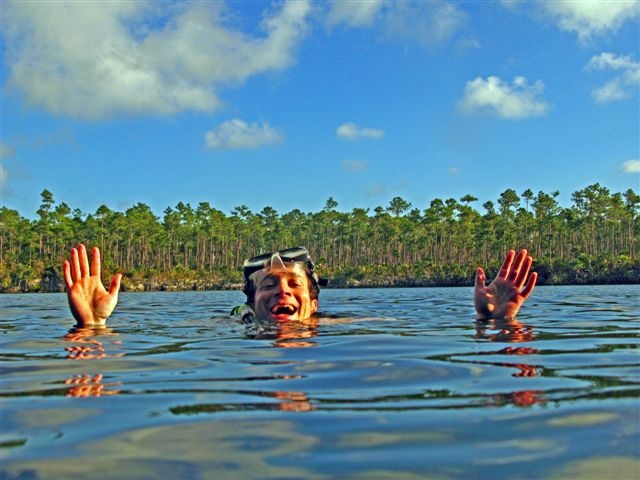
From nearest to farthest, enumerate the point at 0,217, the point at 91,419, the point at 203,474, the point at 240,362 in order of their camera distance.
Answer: the point at 203,474 → the point at 91,419 → the point at 240,362 → the point at 0,217

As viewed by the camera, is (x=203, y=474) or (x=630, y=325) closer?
(x=203, y=474)

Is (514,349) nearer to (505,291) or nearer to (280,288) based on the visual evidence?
(505,291)

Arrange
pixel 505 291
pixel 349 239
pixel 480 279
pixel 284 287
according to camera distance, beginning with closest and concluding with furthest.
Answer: pixel 480 279, pixel 505 291, pixel 284 287, pixel 349 239

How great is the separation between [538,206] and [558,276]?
3380cm

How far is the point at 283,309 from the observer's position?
8195 mm

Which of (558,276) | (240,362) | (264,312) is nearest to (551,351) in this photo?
(240,362)

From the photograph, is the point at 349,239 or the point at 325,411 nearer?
the point at 325,411

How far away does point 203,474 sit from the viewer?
2188mm

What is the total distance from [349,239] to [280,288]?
118365 mm

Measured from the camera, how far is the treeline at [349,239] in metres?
87.5

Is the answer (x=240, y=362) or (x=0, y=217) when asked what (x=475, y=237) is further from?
(x=240, y=362)

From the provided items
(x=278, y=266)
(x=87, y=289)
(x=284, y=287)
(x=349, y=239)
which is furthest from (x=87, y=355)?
(x=349, y=239)

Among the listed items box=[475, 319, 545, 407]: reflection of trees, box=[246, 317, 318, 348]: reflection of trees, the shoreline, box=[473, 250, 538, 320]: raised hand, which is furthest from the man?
the shoreline

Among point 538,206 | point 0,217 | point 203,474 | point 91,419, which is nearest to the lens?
point 203,474
